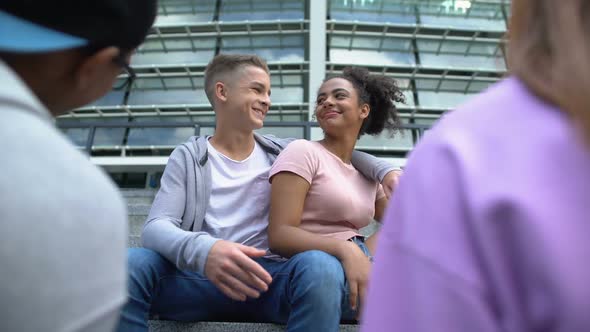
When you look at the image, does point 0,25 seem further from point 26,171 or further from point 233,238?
point 233,238

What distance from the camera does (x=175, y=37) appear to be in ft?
36.7

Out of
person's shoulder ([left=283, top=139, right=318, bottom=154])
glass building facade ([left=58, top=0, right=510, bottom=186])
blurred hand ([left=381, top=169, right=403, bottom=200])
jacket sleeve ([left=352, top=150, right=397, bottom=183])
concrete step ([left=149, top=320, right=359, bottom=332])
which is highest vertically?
glass building facade ([left=58, top=0, right=510, bottom=186])

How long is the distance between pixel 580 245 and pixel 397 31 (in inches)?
454

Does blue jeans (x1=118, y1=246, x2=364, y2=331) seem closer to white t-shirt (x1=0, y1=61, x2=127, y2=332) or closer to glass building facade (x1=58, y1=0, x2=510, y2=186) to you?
white t-shirt (x1=0, y1=61, x2=127, y2=332)

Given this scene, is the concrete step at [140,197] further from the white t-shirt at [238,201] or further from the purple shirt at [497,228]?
the purple shirt at [497,228]

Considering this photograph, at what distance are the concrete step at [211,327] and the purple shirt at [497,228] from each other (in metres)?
0.92

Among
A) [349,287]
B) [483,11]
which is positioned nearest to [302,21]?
[483,11]

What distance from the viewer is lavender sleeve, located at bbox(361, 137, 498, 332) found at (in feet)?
0.92

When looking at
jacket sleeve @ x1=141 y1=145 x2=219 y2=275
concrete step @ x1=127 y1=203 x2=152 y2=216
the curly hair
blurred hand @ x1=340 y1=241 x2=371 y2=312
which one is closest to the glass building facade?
concrete step @ x1=127 y1=203 x2=152 y2=216

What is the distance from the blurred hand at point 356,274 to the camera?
1.04 m

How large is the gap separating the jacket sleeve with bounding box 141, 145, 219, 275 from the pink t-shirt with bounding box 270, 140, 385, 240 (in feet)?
0.86

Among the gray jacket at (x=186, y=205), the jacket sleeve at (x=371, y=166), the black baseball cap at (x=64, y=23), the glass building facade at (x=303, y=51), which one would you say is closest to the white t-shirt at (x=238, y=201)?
the gray jacket at (x=186, y=205)

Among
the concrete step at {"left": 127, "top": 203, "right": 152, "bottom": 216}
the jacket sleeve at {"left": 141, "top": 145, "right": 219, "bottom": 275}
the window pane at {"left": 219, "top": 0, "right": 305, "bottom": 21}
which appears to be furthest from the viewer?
the window pane at {"left": 219, "top": 0, "right": 305, "bottom": 21}

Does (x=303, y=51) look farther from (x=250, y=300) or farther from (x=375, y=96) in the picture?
(x=250, y=300)
